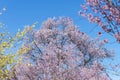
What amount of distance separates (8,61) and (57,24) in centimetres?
2015

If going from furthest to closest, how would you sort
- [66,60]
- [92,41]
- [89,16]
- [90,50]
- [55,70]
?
[92,41] < [90,50] < [66,60] < [55,70] < [89,16]

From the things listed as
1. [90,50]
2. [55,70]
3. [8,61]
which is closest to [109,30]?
[55,70]

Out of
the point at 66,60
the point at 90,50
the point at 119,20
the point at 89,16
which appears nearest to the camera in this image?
the point at 119,20

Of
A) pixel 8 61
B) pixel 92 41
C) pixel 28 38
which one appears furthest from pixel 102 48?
pixel 8 61

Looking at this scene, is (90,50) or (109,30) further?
(90,50)

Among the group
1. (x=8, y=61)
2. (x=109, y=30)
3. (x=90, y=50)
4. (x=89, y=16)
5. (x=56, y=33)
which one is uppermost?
(x=56, y=33)

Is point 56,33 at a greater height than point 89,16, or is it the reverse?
point 56,33

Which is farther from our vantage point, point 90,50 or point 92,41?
point 92,41

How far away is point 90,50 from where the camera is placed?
36625mm

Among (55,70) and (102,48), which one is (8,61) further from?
(102,48)

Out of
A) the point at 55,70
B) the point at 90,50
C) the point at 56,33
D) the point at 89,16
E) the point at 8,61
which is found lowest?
the point at 89,16

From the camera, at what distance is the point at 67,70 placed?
1714cm

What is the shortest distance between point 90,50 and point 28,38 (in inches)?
274

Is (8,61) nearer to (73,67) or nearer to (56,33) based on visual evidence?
(73,67)
